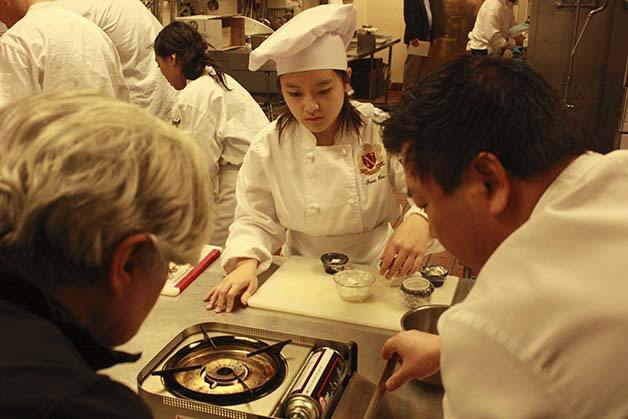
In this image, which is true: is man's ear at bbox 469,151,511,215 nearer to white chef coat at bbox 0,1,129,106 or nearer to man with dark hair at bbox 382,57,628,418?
man with dark hair at bbox 382,57,628,418

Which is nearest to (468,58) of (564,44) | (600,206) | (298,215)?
(600,206)

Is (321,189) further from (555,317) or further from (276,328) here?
(555,317)

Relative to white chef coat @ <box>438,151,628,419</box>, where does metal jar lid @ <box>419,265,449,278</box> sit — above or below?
below

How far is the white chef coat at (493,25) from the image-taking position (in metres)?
6.54

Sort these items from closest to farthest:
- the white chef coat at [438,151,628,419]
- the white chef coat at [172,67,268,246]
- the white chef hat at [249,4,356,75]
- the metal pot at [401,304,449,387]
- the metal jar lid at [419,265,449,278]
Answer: the white chef coat at [438,151,628,419] → the metal pot at [401,304,449,387] → the metal jar lid at [419,265,449,278] → the white chef hat at [249,4,356,75] → the white chef coat at [172,67,268,246]

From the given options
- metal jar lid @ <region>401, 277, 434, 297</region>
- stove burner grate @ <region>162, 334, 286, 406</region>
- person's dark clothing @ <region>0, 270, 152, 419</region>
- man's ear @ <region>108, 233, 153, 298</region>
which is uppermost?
man's ear @ <region>108, 233, 153, 298</region>

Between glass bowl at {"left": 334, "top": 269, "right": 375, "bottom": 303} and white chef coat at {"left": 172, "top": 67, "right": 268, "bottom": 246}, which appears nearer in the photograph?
glass bowl at {"left": 334, "top": 269, "right": 375, "bottom": 303}

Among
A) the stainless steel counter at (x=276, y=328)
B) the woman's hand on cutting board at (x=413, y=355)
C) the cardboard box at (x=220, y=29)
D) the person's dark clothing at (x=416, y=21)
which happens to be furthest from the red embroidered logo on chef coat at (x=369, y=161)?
the person's dark clothing at (x=416, y=21)

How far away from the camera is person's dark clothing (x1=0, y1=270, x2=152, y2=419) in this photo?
568mm

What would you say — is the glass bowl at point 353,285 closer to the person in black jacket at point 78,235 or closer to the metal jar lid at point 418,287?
the metal jar lid at point 418,287

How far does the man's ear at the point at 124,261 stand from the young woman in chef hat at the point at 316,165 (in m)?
1.03

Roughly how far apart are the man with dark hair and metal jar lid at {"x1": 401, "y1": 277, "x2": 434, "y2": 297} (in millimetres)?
491

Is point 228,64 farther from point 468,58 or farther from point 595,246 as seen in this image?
point 595,246

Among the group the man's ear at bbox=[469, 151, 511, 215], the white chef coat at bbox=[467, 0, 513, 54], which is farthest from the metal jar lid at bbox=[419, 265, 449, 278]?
the white chef coat at bbox=[467, 0, 513, 54]
